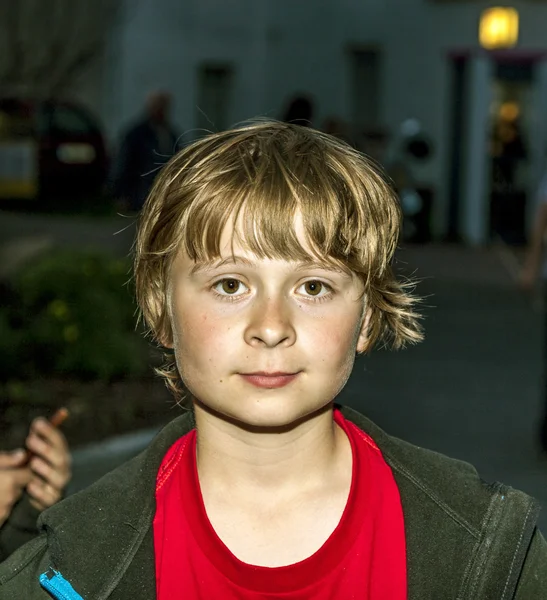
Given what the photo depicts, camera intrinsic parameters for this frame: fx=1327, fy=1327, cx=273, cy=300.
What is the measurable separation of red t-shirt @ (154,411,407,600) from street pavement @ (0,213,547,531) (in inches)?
A: 50.0

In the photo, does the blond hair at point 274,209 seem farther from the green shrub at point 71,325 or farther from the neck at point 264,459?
the green shrub at point 71,325

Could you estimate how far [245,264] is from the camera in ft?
7.93

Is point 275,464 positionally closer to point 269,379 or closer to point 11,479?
point 269,379

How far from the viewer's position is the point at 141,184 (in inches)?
517

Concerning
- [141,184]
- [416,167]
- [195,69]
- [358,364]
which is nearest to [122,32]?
[195,69]

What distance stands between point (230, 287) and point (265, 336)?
0.15 m

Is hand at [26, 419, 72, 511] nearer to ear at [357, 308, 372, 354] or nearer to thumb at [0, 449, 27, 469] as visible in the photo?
thumb at [0, 449, 27, 469]

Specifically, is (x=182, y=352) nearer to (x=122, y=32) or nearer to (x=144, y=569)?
(x=144, y=569)

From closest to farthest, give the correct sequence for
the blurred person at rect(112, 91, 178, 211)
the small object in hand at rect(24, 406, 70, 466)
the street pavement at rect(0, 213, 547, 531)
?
the small object in hand at rect(24, 406, 70, 466)
the street pavement at rect(0, 213, 547, 531)
the blurred person at rect(112, 91, 178, 211)

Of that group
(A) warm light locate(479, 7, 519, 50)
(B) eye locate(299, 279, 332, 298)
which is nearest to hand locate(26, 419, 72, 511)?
(B) eye locate(299, 279, 332, 298)

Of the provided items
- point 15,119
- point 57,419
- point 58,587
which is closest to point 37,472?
point 57,419

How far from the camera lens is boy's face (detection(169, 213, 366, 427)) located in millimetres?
2373

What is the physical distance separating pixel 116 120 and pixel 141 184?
1490 centimetres

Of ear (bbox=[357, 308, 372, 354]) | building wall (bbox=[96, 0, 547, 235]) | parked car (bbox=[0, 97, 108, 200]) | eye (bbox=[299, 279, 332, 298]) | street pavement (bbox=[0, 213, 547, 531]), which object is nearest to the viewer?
eye (bbox=[299, 279, 332, 298])
